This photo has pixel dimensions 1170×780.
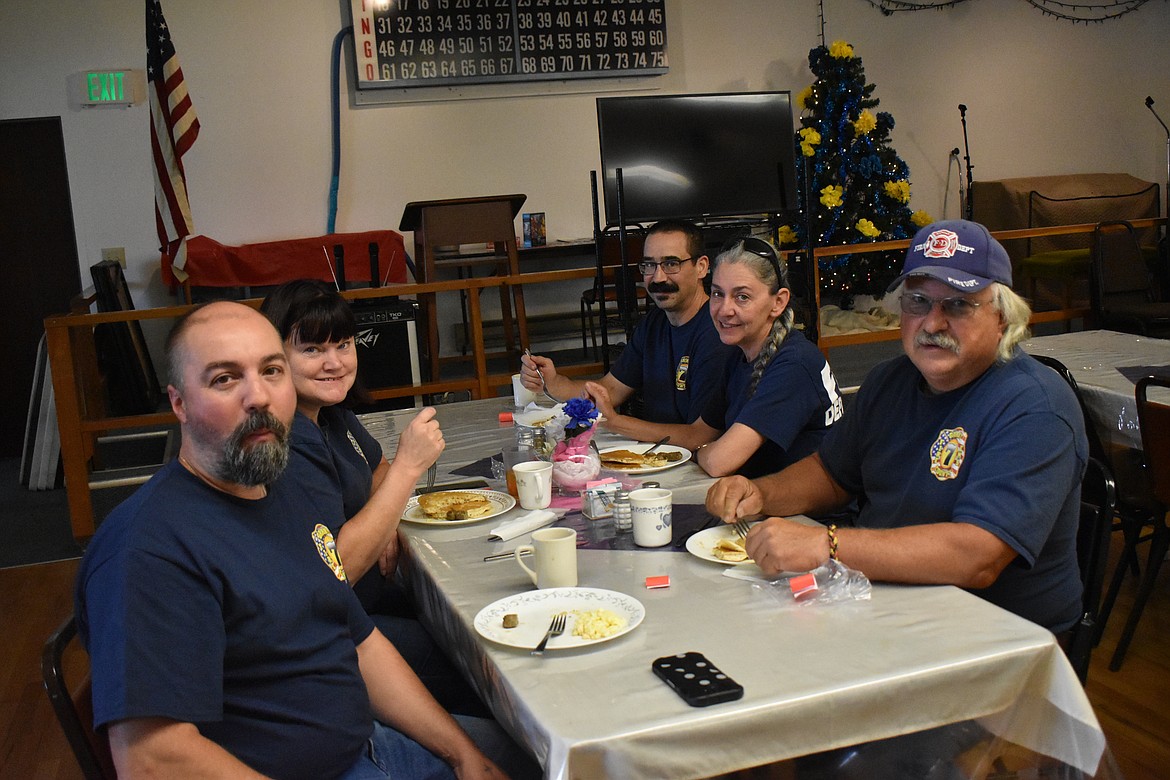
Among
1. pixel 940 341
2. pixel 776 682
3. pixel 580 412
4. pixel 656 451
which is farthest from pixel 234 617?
pixel 656 451

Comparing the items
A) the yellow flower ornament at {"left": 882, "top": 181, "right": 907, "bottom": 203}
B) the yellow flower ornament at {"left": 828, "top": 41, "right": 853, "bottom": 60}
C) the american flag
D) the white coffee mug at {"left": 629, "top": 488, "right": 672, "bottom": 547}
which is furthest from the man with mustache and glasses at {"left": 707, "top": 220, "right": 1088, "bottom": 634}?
the yellow flower ornament at {"left": 828, "top": 41, "right": 853, "bottom": 60}

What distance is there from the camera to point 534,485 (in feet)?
7.37

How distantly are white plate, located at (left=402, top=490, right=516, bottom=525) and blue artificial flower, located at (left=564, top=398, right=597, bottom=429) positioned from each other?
9.8 inches

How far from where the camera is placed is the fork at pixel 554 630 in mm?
1481

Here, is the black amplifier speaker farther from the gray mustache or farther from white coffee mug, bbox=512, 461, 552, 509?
the gray mustache

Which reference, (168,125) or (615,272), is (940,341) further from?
(168,125)

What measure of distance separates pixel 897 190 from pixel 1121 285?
93.2 inches

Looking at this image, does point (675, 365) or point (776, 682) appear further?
point (675, 365)

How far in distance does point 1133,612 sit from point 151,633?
2794mm

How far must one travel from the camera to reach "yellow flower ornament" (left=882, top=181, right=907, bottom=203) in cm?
822

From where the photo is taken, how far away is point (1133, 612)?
3.02 metres

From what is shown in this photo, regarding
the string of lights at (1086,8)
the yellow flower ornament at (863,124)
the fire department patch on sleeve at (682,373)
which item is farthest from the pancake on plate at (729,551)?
the string of lights at (1086,8)

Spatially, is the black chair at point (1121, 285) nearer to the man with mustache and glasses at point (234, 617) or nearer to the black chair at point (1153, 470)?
the black chair at point (1153, 470)

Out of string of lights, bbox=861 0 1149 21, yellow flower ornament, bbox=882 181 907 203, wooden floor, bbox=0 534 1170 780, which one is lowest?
wooden floor, bbox=0 534 1170 780
